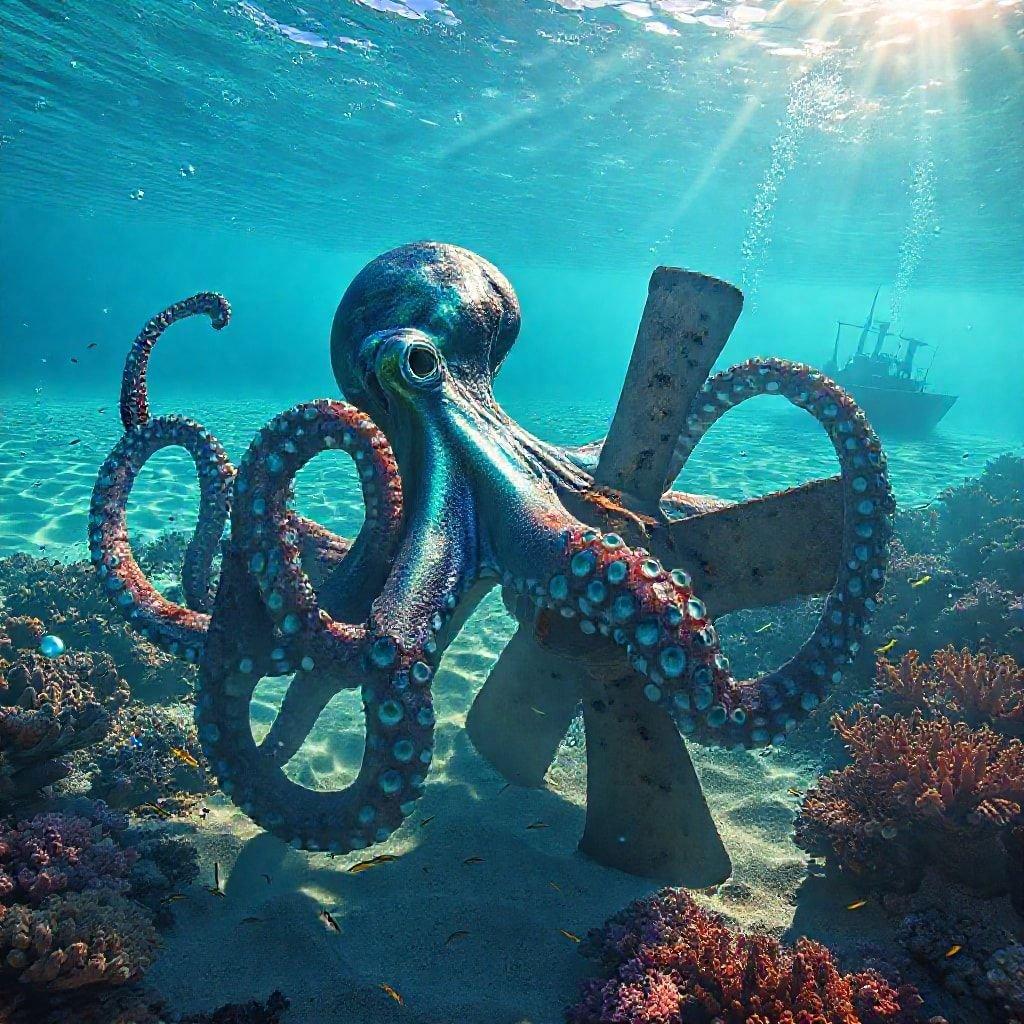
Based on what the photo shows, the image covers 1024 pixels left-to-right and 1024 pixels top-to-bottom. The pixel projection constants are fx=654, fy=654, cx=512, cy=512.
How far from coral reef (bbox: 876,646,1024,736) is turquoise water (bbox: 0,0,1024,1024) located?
141 cm

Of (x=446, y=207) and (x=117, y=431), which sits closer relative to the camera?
(x=117, y=431)

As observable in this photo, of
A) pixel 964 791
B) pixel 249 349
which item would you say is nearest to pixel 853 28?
pixel 964 791

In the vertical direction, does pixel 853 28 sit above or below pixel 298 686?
above

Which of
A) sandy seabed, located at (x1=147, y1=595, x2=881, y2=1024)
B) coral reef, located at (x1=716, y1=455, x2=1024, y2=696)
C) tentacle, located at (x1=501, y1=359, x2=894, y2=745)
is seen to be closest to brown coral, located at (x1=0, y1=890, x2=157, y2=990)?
sandy seabed, located at (x1=147, y1=595, x2=881, y2=1024)

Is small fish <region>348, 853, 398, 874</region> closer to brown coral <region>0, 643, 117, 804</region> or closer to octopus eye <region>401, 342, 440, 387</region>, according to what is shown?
brown coral <region>0, 643, 117, 804</region>

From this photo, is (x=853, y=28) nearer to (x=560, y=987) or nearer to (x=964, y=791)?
(x=964, y=791)

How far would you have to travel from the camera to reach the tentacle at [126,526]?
14.0ft

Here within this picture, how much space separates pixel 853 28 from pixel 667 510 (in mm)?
16786

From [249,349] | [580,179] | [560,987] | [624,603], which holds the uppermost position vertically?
[580,179]

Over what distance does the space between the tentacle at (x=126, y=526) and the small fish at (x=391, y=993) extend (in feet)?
7.09

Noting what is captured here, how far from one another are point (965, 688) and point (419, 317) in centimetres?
626

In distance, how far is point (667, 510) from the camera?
5.59 metres

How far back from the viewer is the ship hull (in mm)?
27500

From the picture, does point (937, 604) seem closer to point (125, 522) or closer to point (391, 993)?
point (391, 993)
